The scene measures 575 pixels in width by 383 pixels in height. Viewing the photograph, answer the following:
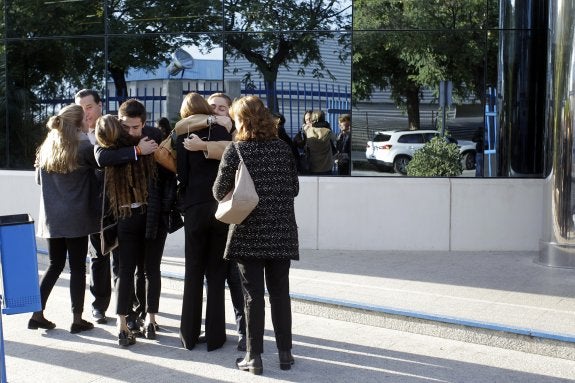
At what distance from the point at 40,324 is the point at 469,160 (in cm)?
544

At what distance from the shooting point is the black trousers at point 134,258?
20.8ft

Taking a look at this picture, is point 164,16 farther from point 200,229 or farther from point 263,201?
point 263,201

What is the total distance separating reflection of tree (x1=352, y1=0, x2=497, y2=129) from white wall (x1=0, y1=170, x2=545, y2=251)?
867 mm

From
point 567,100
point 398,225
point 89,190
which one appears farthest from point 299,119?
point 89,190

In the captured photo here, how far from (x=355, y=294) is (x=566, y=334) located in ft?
6.70

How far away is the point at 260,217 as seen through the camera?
18.4 ft

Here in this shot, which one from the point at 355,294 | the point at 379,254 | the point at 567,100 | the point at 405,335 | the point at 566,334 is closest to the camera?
the point at 566,334

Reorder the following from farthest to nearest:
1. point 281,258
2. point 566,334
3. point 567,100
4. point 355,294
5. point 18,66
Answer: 1. point 18,66
2. point 567,100
3. point 355,294
4. point 566,334
5. point 281,258

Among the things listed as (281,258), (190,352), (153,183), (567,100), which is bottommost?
(190,352)

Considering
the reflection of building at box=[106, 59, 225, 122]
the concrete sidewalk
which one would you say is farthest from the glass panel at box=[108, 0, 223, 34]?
the concrete sidewalk

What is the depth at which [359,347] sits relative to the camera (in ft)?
20.9

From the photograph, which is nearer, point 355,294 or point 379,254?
point 355,294

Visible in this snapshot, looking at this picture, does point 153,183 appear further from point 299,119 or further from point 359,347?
point 299,119

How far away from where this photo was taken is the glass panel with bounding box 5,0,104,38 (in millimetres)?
11076
